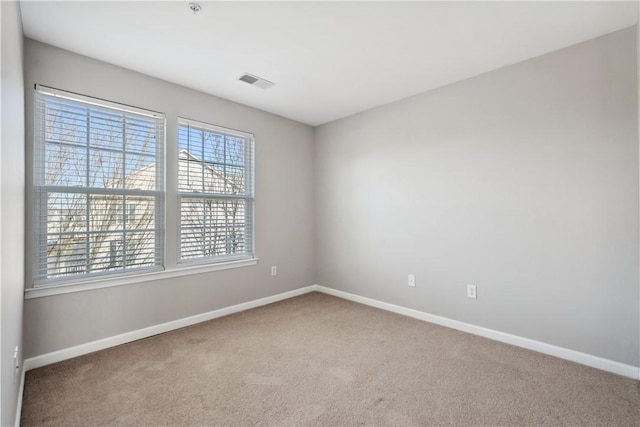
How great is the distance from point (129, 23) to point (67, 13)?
1.20 ft

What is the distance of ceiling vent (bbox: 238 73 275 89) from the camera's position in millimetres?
2896

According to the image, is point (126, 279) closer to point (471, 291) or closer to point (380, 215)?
point (380, 215)

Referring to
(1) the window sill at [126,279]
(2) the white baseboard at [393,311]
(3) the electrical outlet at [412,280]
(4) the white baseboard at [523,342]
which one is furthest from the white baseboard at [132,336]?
(3) the electrical outlet at [412,280]

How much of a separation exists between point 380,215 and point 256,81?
2039 mm

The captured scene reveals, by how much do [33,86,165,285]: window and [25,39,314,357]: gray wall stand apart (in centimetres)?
11

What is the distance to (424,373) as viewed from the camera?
7.22ft

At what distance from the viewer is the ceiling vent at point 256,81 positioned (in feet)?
9.50

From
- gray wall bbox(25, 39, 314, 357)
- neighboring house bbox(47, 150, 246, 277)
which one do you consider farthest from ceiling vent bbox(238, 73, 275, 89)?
neighboring house bbox(47, 150, 246, 277)

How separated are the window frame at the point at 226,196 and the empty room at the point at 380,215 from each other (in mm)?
31

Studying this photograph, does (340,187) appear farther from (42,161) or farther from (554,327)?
(42,161)

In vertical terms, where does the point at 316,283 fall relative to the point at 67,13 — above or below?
below

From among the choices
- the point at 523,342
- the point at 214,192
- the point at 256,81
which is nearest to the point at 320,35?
the point at 256,81

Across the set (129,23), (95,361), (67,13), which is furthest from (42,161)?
(95,361)

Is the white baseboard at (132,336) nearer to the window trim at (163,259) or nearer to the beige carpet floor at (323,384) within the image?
the beige carpet floor at (323,384)
